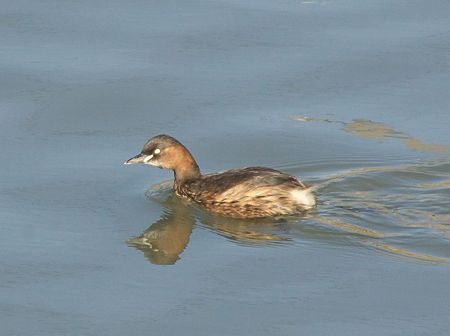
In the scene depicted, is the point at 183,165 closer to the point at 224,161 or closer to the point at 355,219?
the point at 224,161

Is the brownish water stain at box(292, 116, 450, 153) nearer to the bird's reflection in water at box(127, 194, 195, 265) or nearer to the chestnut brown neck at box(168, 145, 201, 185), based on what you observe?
the chestnut brown neck at box(168, 145, 201, 185)

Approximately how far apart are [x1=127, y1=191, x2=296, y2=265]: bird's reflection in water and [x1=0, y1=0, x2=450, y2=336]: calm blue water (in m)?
0.02

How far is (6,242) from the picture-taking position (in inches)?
364

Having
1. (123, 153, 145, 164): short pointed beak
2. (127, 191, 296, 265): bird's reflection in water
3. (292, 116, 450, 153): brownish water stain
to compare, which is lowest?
(127, 191, 296, 265): bird's reflection in water

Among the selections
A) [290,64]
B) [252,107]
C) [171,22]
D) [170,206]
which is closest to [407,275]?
[170,206]

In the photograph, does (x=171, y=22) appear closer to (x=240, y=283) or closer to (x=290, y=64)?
(x=290, y=64)

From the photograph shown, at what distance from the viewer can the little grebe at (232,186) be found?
33.3 feet

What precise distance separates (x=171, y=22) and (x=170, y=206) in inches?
122

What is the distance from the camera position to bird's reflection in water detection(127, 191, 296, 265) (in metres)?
9.36

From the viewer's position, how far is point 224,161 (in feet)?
35.5

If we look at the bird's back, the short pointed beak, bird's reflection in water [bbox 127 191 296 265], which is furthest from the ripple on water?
the short pointed beak

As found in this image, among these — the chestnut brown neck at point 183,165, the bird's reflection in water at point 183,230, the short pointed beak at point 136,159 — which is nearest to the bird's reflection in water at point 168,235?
the bird's reflection in water at point 183,230

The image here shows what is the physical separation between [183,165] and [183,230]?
784mm

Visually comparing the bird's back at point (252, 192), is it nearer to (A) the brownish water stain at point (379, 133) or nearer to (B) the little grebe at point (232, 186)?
(B) the little grebe at point (232, 186)
